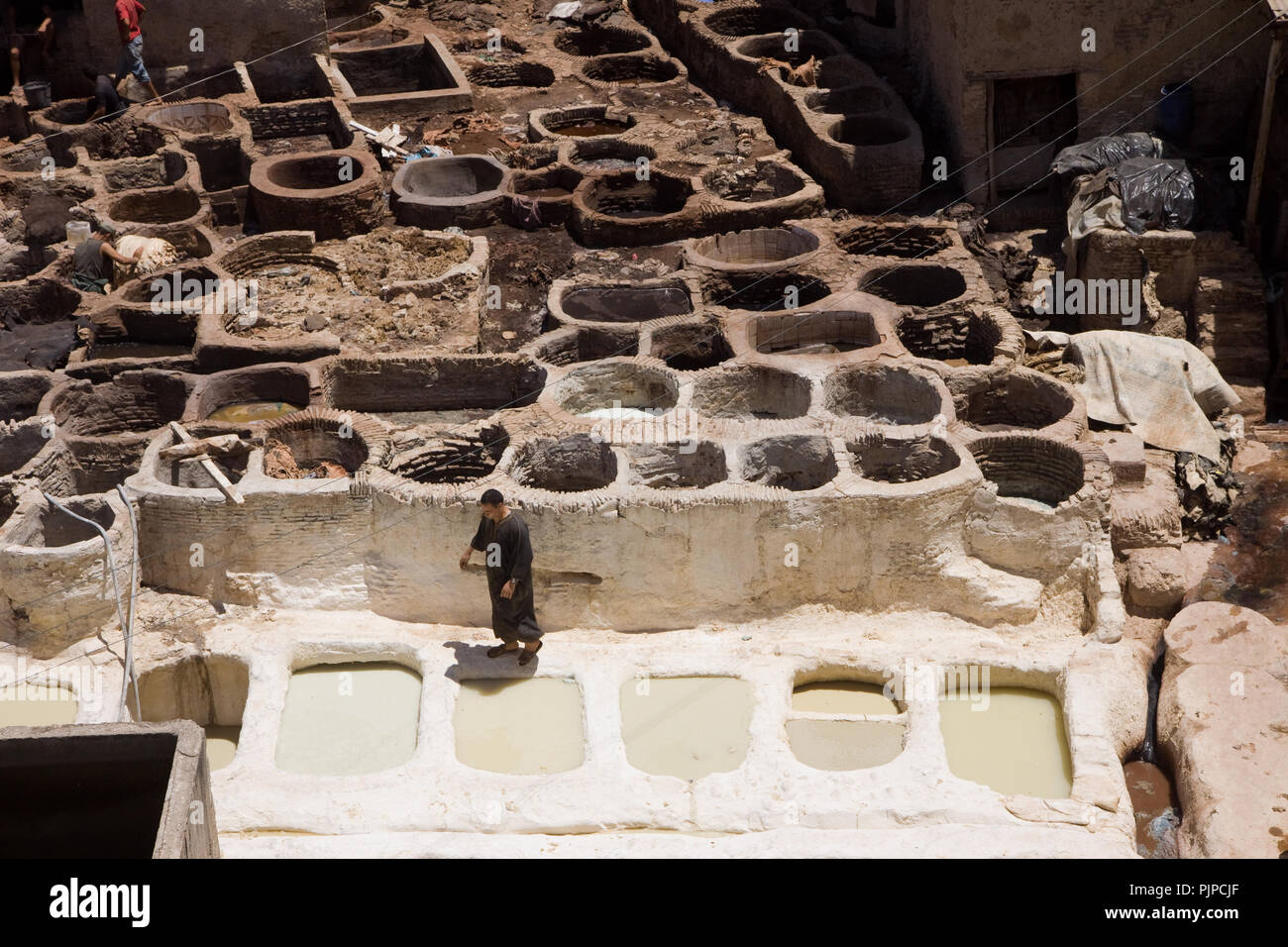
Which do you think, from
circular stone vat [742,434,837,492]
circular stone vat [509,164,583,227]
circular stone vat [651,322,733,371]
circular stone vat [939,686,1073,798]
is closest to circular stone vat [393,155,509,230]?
circular stone vat [509,164,583,227]

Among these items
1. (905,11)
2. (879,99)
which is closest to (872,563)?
(879,99)

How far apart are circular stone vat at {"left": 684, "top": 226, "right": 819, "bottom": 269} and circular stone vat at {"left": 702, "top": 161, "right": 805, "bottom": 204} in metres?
1.30

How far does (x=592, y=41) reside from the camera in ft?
81.9

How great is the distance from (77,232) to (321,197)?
2669 millimetres

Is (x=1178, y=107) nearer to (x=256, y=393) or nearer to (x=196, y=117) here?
(x=256, y=393)

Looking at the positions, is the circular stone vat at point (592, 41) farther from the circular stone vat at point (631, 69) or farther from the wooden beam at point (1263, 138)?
the wooden beam at point (1263, 138)

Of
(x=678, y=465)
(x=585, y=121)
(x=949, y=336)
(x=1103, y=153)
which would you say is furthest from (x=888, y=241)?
(x=585, y=121)

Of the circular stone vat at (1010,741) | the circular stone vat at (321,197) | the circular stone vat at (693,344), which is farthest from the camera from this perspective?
the circular stone vat at (321,197)

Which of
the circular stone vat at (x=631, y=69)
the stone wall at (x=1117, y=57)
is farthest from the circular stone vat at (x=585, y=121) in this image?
the stone wall at (x=1117, y=57)

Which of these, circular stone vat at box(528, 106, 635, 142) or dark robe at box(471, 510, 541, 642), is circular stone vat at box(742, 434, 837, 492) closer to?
dark robe at box(471, 510, 541, 642)

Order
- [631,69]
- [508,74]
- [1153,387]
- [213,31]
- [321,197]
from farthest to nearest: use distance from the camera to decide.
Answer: [631,69] < [508,74] < [213,31] < [321,197] < [1153,387]

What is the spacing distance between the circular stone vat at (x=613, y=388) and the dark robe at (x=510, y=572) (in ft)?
9.56

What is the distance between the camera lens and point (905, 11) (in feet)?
69.8

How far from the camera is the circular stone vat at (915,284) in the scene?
17.0 meters
